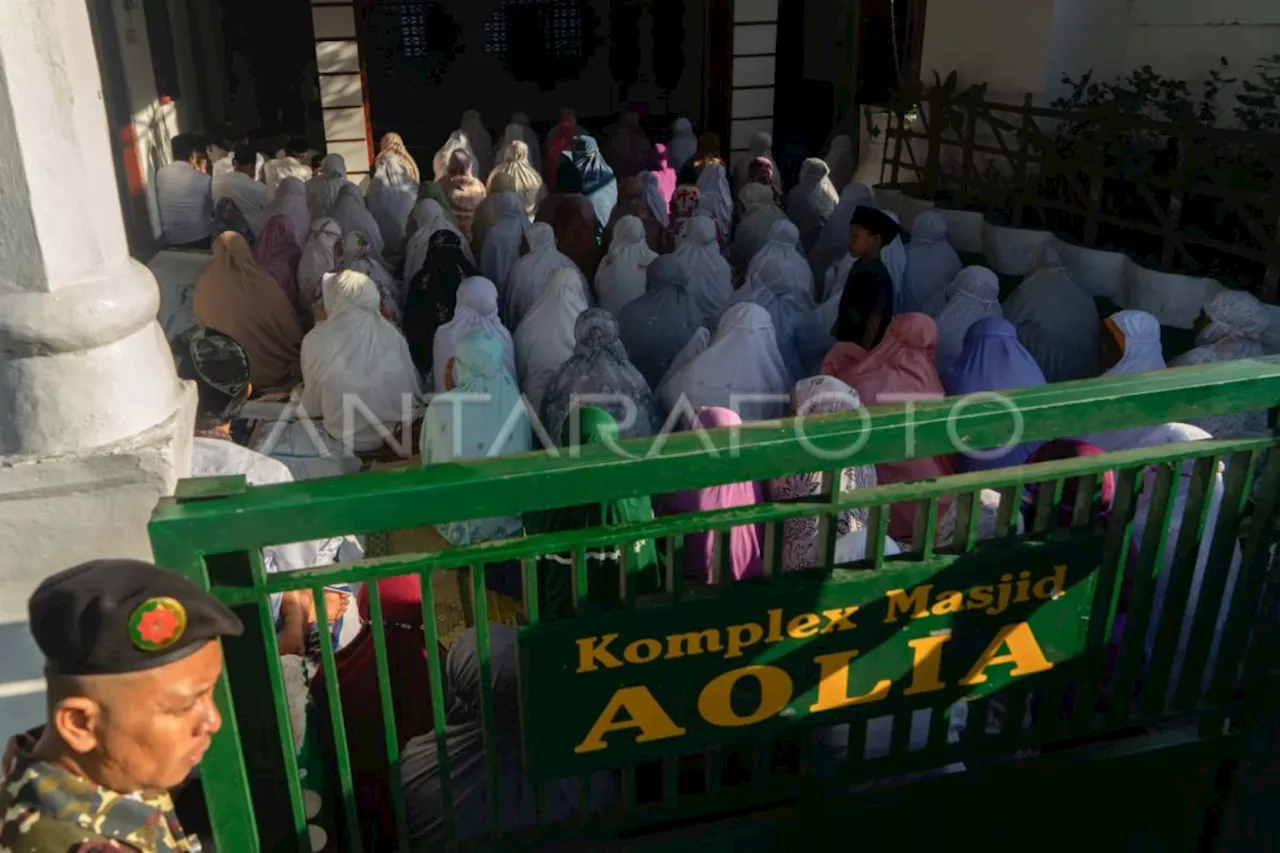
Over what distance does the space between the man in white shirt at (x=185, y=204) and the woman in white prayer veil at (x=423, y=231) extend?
1.65 m

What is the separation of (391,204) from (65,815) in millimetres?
7209

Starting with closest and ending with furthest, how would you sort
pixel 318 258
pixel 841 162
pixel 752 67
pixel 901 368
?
pixel 901 368 → pixel 318 258 → pixel 841 162 → pixel 752 67

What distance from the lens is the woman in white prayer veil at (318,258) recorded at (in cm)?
613

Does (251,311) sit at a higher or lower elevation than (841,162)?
lower

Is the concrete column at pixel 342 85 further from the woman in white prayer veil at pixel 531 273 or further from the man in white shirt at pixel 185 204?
the woman in white prayer veil at pixel 531 273

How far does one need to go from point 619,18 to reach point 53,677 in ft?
51.1

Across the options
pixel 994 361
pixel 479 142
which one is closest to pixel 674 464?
pixel 994 361

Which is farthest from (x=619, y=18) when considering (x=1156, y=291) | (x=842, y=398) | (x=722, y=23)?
(x=842, y=398)

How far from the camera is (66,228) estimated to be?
1.50 m

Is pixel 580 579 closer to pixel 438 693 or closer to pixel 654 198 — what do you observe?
pixel 438 693

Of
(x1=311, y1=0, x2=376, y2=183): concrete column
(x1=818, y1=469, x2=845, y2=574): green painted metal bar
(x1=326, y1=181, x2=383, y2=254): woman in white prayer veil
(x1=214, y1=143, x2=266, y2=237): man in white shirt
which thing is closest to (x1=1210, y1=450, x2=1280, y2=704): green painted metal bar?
(x1=818, y1=469, x2=845, y2=574): green painted metal bar

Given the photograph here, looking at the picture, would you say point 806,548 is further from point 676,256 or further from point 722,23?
point 722,23

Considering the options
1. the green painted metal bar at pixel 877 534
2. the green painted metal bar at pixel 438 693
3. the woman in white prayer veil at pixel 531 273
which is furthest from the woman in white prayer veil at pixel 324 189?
the green painted metal bar at pixel 877 534

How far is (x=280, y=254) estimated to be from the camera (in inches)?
251
